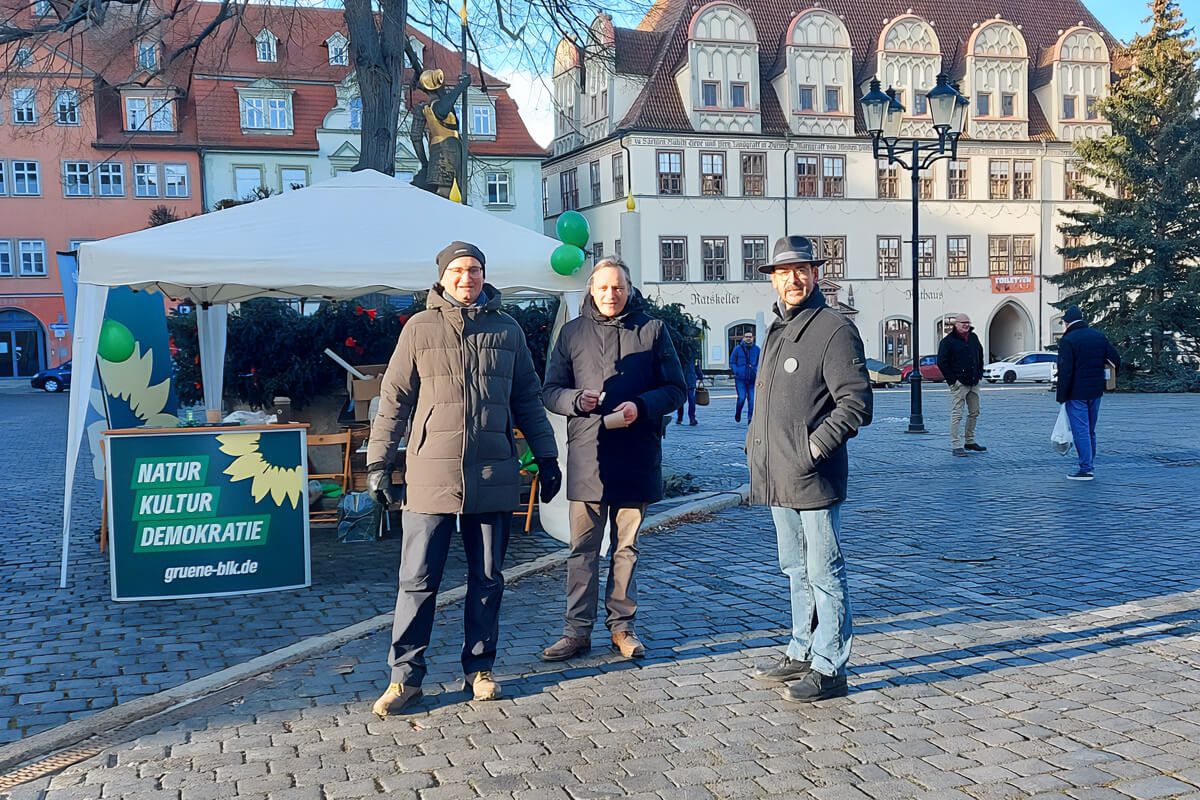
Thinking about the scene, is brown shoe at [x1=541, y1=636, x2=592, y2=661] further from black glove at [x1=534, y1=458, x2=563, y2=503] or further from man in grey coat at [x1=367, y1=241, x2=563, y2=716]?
black glove at [x1=534, y1=458, x2=563, y2=503]

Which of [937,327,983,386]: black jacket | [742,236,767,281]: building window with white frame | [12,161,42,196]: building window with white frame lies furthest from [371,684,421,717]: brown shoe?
[12,161,42,196]: building window with white frame

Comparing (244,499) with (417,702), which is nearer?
(417,702)

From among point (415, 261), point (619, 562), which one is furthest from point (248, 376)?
point (619, 562)

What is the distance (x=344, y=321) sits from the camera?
1046 cm

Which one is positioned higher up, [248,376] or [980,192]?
[980,192]

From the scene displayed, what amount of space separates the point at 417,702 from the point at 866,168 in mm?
46610

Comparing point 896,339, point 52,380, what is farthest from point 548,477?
point 896,339

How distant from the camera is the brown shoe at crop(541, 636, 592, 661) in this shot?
5.45 m

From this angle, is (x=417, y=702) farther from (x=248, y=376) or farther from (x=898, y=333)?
(x=898, y=333)

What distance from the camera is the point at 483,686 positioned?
488 cm

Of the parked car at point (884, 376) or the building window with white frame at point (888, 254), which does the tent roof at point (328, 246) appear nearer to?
the parked car at point (884, 376)

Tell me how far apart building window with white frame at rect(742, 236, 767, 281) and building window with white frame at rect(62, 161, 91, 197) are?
27.4 m

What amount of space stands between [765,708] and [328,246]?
4665 millimetres

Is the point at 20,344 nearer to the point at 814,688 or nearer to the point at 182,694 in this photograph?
the point at 182,694
